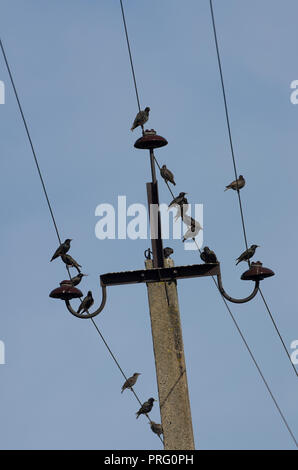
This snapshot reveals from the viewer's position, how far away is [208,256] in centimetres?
1409

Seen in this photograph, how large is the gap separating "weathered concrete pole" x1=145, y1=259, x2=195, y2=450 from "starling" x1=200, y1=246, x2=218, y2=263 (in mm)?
593

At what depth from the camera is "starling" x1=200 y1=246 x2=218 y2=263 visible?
14.0 meters

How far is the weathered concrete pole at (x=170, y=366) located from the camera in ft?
43.0

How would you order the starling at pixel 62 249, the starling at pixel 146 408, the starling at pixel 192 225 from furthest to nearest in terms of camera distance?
the starling at pixel 146 408
the starling at pixel 62 249
the starling at pixel 192 225

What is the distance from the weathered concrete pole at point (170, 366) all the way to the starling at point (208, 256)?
593mm

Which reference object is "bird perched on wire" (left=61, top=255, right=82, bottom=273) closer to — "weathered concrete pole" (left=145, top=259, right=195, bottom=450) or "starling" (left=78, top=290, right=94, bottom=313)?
"starling" (left=78, top=290, right=94, bottom=313)

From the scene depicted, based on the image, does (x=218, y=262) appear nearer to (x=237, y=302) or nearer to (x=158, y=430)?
(x=237, y=302)

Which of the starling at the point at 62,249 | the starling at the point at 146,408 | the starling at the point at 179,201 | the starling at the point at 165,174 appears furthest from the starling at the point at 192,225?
the starling at the point at 146,408

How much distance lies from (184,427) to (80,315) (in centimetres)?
174

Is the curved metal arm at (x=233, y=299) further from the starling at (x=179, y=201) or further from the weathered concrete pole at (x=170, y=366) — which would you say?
the starling at (x=179, y=201)

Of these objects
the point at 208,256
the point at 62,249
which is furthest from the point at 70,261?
the point at 208,256

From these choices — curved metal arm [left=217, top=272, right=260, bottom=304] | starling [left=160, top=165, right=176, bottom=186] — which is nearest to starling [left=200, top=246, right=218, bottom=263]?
curved metal arm [left=217, top=272, right=260, bottom=304]

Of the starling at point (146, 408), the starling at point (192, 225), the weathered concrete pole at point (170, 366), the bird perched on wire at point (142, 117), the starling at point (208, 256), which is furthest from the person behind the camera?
the starling at point (146, 408)
